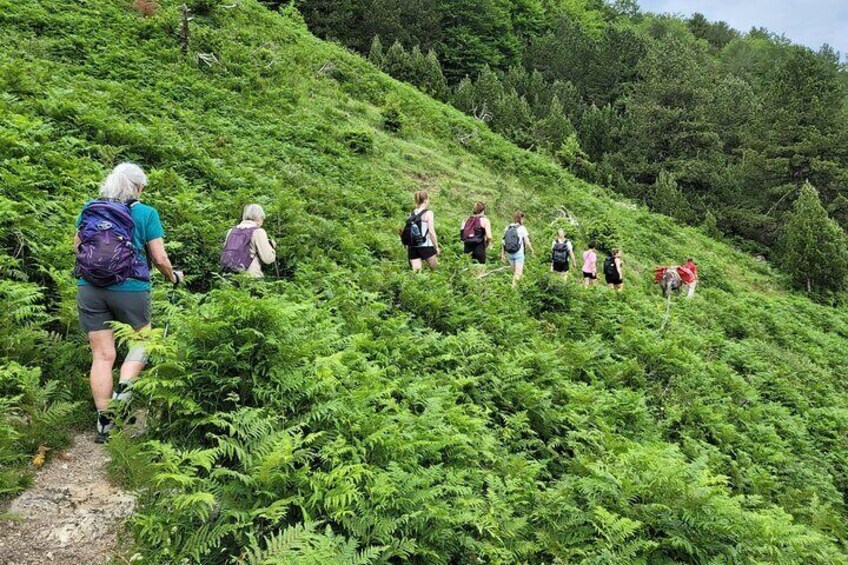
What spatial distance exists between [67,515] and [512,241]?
30.7 ft

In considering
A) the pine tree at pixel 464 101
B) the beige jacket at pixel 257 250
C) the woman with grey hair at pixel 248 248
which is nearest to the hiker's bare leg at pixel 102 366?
the woman with grey hair at pixel 248 248

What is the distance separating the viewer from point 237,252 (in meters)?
6.73

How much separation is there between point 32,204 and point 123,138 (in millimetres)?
3677

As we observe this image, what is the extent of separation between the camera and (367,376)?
5148 mm

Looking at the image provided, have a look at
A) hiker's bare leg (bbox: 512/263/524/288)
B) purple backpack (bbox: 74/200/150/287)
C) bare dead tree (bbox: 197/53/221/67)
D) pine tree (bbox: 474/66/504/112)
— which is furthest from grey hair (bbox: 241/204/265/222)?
pine tree (bbox: 474/66/504/112)

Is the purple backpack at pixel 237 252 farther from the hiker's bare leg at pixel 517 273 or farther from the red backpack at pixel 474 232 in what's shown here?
the hiker's bare leg at pixel 517 273

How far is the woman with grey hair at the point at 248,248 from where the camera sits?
671 cm

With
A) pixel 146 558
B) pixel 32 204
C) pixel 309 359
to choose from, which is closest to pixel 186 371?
pixel 309 359

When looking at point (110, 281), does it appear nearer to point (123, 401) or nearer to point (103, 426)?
point (123, 401)

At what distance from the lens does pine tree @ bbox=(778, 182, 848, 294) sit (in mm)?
27031

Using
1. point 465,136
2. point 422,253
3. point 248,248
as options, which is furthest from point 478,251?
point 465,136

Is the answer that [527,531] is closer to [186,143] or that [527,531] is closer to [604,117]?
[186,143]

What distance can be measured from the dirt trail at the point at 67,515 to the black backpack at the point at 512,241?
883 cm

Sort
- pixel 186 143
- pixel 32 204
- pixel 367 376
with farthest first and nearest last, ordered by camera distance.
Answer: pixel 186 143, pixel 32 204, pixel 367 376
